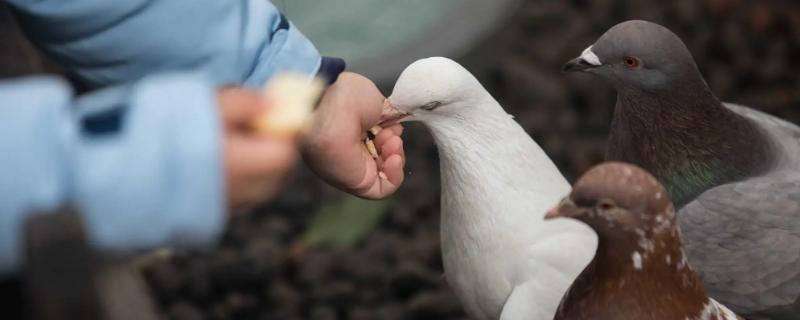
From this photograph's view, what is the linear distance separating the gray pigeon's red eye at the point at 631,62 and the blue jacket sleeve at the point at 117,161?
24.4 inches

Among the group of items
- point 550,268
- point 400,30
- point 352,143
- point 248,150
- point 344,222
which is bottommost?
point 344,222

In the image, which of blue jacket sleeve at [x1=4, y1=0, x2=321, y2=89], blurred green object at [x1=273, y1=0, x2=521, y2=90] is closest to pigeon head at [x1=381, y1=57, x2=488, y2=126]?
blue jacket sleeve at [x1=4, y1=0, x2=321, y2=89]

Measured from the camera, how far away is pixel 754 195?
1.22 meters

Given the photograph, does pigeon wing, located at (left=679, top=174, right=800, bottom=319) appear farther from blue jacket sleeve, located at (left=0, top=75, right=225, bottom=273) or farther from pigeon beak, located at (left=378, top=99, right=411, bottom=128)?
blue jacket sleeve, located at (left=0, top=75, right=225, bottom=273)

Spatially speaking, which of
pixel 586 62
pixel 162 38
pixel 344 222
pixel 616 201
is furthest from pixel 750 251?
pixel 344 222

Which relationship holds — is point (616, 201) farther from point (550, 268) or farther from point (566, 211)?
point (550, 268)

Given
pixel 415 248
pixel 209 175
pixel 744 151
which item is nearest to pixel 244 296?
pixel 415 248

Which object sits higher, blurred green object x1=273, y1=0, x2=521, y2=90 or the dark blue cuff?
the dark blue cuff

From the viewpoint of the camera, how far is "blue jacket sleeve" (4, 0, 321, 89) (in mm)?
936

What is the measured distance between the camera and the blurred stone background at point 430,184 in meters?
1.91

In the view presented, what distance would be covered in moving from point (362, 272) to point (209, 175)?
1.26m

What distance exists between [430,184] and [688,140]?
901mm

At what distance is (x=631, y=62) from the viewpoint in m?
1.21

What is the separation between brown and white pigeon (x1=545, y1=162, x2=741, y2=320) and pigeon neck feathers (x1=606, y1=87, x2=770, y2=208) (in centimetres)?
27
